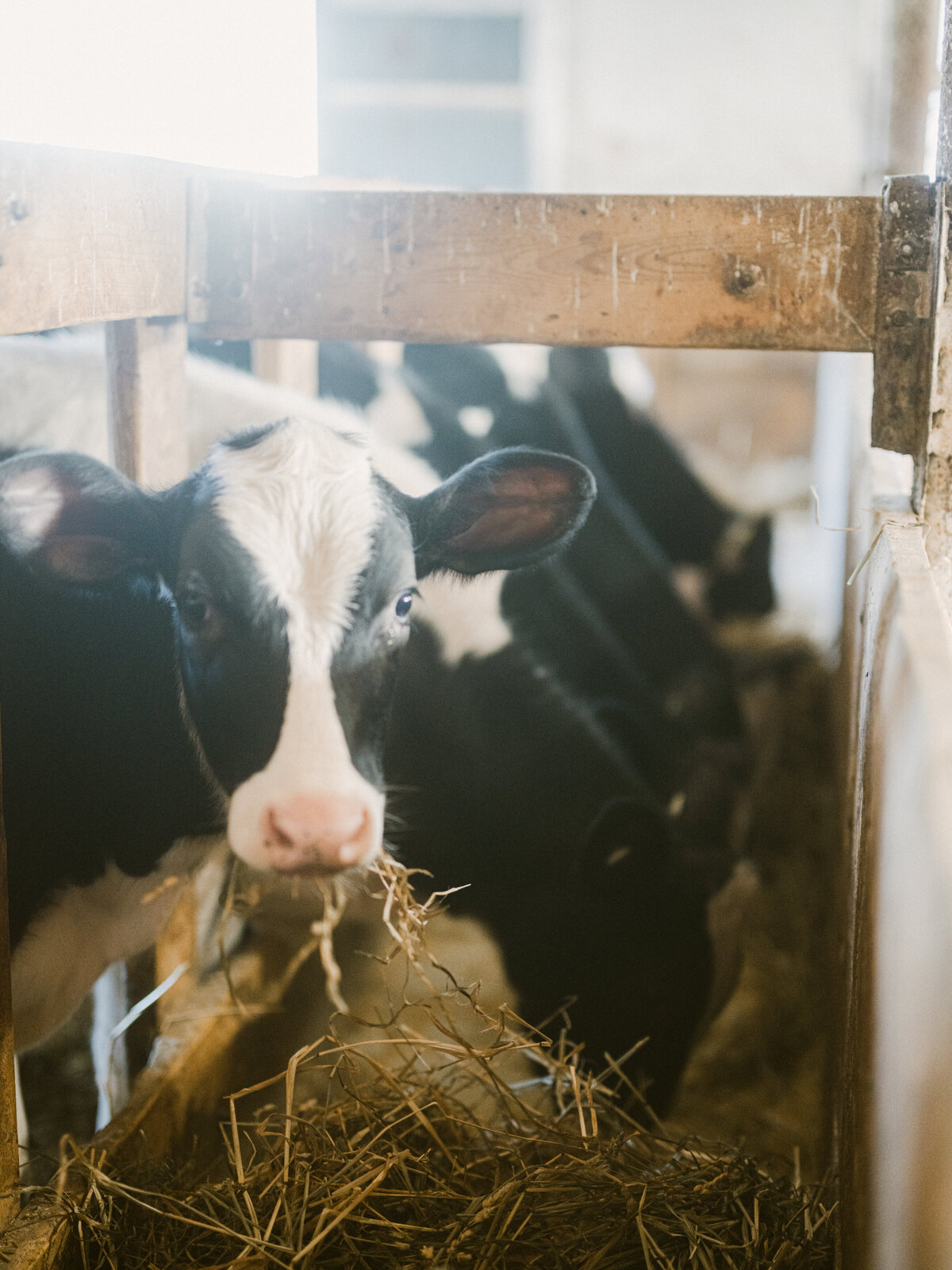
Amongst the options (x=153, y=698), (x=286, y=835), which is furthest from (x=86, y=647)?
(x=286, y=835)

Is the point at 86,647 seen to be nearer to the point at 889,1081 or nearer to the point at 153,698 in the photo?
the point at 153,698

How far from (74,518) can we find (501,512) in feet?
1.75

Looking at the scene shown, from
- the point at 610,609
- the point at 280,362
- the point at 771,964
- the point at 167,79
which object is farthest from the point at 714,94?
the point at 167,79

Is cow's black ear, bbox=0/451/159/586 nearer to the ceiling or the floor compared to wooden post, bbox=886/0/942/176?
nearer to the floor

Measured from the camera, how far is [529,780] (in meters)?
1.75

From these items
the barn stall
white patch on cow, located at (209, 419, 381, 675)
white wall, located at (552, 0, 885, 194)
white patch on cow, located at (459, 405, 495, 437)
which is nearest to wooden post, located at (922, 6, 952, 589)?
the barn stall

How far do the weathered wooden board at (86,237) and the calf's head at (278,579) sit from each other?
20 cm

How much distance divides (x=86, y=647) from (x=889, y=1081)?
108 cm

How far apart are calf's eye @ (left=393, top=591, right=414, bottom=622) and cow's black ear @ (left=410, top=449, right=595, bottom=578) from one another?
0.16 feet

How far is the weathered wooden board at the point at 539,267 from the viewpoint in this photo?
4.72 feet

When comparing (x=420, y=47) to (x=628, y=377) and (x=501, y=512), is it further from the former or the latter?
(x=501, y=512)

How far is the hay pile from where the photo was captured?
1.27 metres

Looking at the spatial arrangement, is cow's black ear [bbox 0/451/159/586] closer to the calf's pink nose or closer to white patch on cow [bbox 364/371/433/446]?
the calf's pink nose

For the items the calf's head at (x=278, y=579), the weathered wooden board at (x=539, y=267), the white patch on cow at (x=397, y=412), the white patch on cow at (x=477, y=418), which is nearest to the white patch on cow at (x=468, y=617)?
the calf's head at (x=278, y=579)
